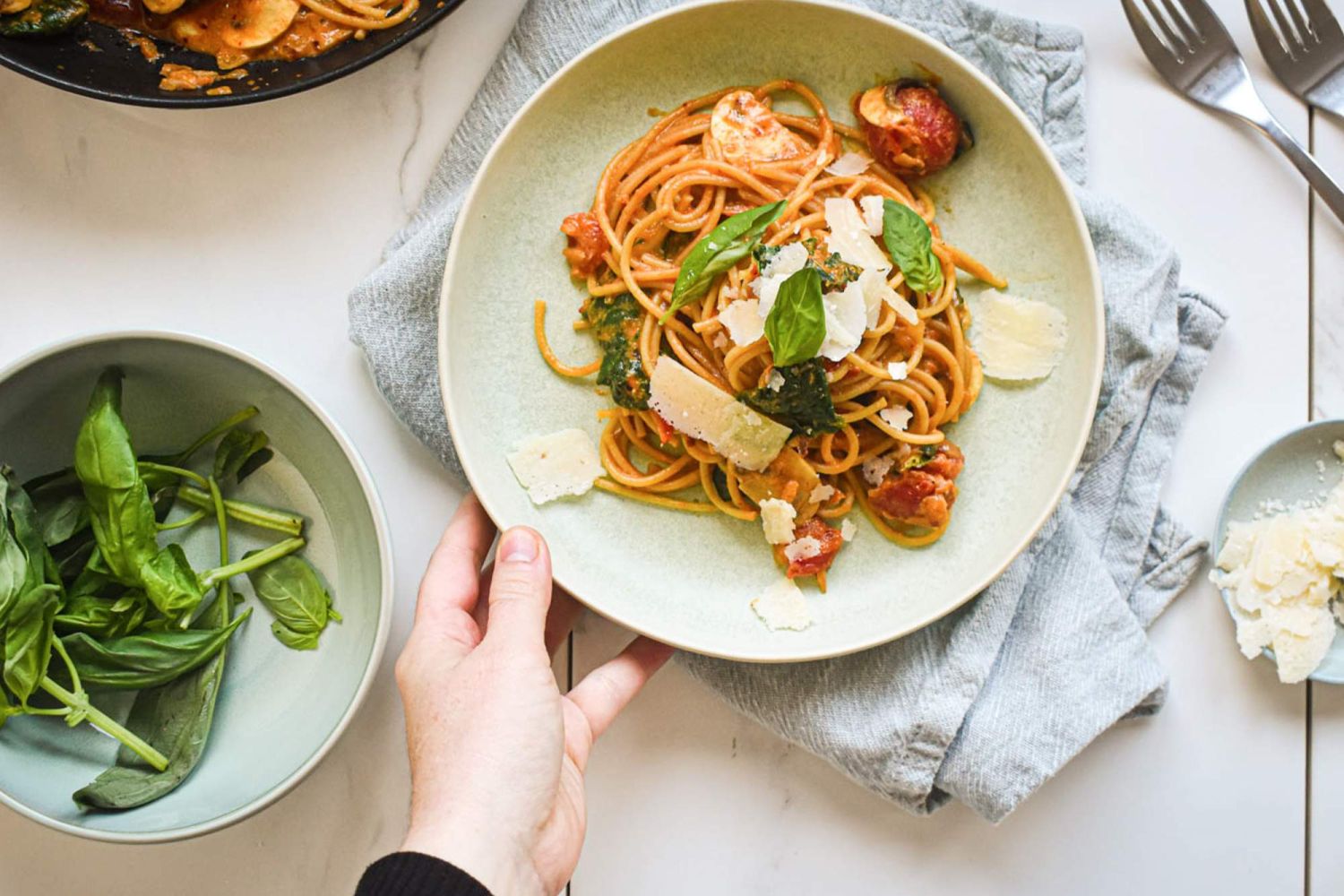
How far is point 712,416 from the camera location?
2242 millimetres

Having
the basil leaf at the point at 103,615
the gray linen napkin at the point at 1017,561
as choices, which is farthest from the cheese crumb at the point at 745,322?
the basil leaf at the point at 103,615

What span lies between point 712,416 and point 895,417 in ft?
1.26

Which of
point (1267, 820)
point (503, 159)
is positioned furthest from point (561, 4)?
point (1267, 820)

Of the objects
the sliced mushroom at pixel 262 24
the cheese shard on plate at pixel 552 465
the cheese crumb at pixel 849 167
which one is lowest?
the cheese shard on plate at pixel 552 465

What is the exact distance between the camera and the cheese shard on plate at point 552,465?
237 cm

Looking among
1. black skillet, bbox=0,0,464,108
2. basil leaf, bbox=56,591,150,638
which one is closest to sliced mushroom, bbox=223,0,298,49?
black skillet, bbox=0,0,464,108

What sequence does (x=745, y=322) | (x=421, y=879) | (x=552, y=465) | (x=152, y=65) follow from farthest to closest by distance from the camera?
(x=152, y=65) → (x=552, y=465) → (x=745, y=322) → (x=421, y=879)

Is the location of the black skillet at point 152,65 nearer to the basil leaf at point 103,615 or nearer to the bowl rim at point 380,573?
the bowl rim at point 380,573

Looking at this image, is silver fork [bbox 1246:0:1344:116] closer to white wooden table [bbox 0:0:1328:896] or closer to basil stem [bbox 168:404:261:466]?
white wooden table [bbox 0:0:1328:896]

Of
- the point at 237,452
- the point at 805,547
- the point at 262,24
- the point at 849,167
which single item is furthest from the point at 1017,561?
the point at 262,24

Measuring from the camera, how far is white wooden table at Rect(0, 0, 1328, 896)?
8.30 ft

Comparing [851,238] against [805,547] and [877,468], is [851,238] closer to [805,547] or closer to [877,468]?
[877,468]

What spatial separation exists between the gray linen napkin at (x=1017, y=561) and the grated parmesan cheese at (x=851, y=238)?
527 mm

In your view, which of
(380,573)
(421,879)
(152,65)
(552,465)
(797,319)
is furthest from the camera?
(152,65)
